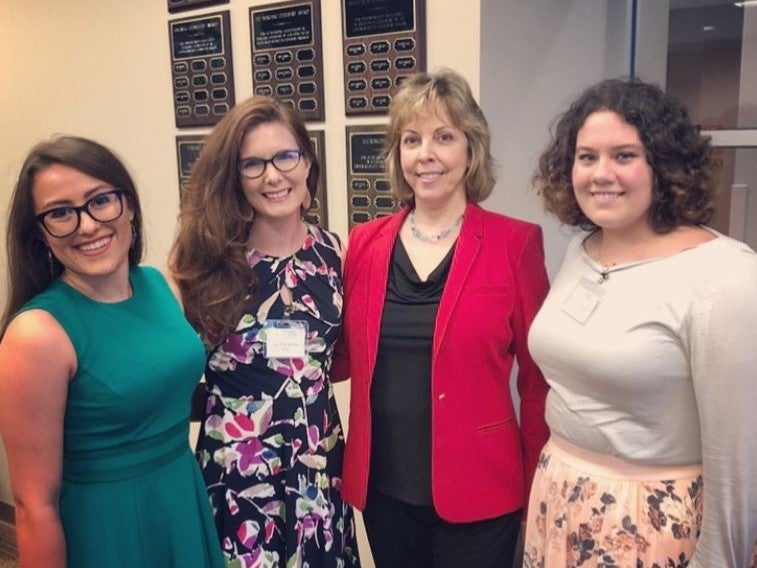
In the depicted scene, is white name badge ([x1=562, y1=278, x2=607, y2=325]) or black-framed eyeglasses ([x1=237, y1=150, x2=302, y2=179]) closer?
white name badge ([x1=562, y1=278, x2=607, y2=325])

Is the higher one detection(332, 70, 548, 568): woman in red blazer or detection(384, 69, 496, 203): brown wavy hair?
detection(384, 69, 496, 203): brown wavy hair

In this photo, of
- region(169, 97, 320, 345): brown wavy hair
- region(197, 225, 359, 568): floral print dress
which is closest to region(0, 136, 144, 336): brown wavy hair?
region(169, 97, 320, 345): brown wavy hair

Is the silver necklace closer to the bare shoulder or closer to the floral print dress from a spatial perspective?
the floral print dress

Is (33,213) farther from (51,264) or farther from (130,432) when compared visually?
(130,432)

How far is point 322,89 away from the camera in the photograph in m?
2.20

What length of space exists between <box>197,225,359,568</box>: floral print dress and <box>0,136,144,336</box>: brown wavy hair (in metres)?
0.38

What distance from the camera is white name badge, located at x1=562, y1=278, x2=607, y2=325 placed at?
133cm

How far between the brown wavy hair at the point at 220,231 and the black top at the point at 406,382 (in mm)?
314

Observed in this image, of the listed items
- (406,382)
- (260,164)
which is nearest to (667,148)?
(406,382)

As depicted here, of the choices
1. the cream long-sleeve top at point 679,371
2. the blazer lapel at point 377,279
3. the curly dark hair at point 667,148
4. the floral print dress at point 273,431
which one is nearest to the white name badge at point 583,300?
the cream long-sleeve top at point 679,371

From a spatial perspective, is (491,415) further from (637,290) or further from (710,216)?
(710,216)

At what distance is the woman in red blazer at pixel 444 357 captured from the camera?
1494 millimetres

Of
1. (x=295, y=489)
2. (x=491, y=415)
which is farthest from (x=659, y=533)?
(x=295, y=489)

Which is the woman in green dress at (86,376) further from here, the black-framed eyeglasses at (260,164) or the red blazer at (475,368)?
the red blazer at (475,368)
